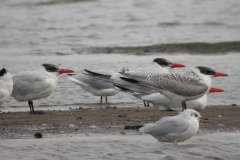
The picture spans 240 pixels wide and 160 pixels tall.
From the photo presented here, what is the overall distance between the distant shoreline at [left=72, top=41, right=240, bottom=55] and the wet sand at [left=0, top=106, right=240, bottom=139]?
24.7ft

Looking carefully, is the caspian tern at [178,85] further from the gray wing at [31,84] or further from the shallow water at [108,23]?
the shallow water at [108,23]

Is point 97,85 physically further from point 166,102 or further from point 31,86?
point 166,102

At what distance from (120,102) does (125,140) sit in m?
3.14

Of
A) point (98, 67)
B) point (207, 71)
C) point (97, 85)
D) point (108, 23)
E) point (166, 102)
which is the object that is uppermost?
point (108, 23)

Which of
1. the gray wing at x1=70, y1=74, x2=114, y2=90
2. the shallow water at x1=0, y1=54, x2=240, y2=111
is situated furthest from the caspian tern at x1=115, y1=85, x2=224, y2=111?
the gray wing at x1=70, y1=74, x2=114, y2=90

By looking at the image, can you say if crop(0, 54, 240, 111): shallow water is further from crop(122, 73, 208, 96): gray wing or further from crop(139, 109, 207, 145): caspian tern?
crop(139, 109, 207, 145): caspian tern

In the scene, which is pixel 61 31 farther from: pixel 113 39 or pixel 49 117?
pixel 49 117

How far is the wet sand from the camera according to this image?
5473 mm

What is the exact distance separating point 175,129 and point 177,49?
1022 cm

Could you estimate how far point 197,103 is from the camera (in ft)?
22.4

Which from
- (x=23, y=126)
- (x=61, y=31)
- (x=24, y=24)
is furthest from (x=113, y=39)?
(x=23, y=126)

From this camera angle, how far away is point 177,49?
14.9m

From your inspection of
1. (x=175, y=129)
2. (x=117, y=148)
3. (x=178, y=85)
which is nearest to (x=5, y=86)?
(x=117, y=148)

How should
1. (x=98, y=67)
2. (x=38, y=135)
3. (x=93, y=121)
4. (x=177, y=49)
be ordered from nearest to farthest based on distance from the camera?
1. (x=38, y=135)
2. (x=93, y=121)
3. (x=98, y=67)
4. (x=177, y=49)
